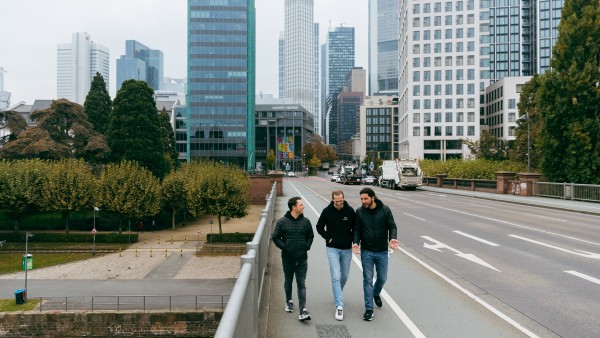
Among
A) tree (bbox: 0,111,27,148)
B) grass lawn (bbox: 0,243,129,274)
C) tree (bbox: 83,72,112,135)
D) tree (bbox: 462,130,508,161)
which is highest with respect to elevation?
tree (bbox: 83,72,112,135)

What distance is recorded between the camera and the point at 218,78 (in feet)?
411

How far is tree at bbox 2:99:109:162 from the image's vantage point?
52188 mm

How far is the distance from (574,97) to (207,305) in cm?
3235

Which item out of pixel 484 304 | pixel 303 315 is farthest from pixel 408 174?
pixel 303 315

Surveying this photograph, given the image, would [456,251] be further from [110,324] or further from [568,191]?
[568,191]

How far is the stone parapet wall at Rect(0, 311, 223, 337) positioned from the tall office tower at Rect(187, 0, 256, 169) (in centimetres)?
9793

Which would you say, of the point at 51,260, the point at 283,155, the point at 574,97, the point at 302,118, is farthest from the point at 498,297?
the point at 302,118

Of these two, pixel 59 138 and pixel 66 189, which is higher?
pixel 59 138

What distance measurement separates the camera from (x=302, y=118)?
162 metres

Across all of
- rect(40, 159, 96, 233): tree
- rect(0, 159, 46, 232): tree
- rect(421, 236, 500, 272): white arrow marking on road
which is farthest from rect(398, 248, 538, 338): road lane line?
rect(0, 159, 46, 232): tree

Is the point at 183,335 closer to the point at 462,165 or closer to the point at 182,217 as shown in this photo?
the point at 182,217

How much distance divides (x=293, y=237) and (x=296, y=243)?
Result: 0.11 metres

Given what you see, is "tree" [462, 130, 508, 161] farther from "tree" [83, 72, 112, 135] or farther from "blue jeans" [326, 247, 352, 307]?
"blue jeans" [326, 247, 352, 307]

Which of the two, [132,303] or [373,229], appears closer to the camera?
[373,229]
